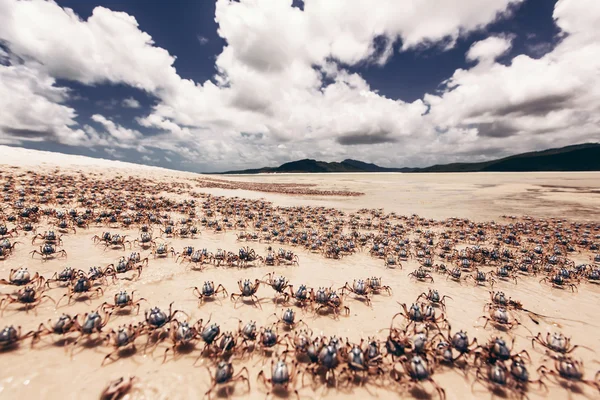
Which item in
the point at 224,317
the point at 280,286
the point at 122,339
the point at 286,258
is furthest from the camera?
the point at 286,258

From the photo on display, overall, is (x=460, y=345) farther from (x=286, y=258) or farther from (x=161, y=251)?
(x=161, y=251)

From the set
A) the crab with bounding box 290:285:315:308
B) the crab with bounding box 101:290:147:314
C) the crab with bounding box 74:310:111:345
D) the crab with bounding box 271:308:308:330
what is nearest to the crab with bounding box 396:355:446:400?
the crab with bounding box 271:308:308:330

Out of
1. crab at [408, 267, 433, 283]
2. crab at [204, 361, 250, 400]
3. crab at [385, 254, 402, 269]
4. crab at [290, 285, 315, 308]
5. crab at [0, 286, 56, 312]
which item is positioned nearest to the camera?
crab at [204, 361, 250, 400]

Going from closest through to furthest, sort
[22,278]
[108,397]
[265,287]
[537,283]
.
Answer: [108,397] → [22,278] → [265,287] → [537,283]

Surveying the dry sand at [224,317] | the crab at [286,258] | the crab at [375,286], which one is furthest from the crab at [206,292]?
the crab at [375,286]

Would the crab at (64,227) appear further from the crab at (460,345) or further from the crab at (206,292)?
the crab at (460,345)

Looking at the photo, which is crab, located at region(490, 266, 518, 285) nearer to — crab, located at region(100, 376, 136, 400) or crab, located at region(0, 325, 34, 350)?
crab, located at region(100, 376, 136, 400)

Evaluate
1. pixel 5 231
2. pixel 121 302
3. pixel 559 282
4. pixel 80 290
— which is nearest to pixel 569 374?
pixel 559 282

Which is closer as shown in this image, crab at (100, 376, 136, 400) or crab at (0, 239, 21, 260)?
crab at (100, 376, 136, 400)

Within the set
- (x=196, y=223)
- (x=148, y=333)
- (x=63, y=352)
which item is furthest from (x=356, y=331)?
(x=196, y=223)

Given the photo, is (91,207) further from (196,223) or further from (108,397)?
(108,397)

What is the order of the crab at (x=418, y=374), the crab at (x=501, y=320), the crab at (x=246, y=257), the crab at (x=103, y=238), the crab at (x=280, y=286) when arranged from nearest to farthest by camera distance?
the crab at (x=418, y=374) → the crab at (x=501, y=320) → the crab at (x=280, y=286) → the crab at (x=246, y=257) → the crab at (x=103, y=238)
